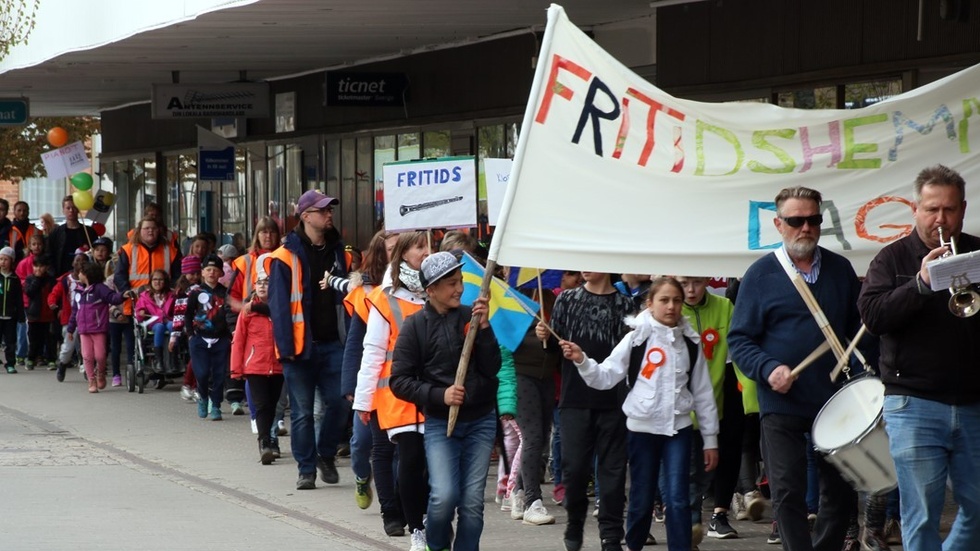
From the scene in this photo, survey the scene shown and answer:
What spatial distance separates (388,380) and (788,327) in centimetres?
209

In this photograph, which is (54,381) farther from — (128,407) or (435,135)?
(435,135)

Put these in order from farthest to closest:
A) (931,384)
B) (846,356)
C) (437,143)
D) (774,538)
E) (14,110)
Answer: (14,110) → (437,143) → (774,538) → (846,356) → (931,384)

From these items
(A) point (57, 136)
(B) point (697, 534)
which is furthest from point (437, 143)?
(A) point (57, 136)

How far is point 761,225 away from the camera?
7.75m

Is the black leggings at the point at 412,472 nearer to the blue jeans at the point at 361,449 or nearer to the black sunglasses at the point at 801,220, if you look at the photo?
the blue jeans at the point at 361,449

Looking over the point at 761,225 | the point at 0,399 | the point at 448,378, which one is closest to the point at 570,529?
the point at 448,378

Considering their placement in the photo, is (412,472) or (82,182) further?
(82,182)

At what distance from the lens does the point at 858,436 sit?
6590 mm

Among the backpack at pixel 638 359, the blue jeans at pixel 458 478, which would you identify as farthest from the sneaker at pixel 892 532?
the blue jeans at pixel 458 478

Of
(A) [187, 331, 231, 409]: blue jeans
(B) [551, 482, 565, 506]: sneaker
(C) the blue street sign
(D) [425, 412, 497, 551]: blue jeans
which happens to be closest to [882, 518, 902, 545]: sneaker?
(B) [551, 482, 565, 506]: sneaker

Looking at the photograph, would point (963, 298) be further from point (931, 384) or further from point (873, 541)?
point (873, 541)

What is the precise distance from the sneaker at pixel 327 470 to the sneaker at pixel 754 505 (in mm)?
3085

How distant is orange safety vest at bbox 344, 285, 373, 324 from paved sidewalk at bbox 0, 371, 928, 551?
1322 mm

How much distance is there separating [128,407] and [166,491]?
6.16 meters
